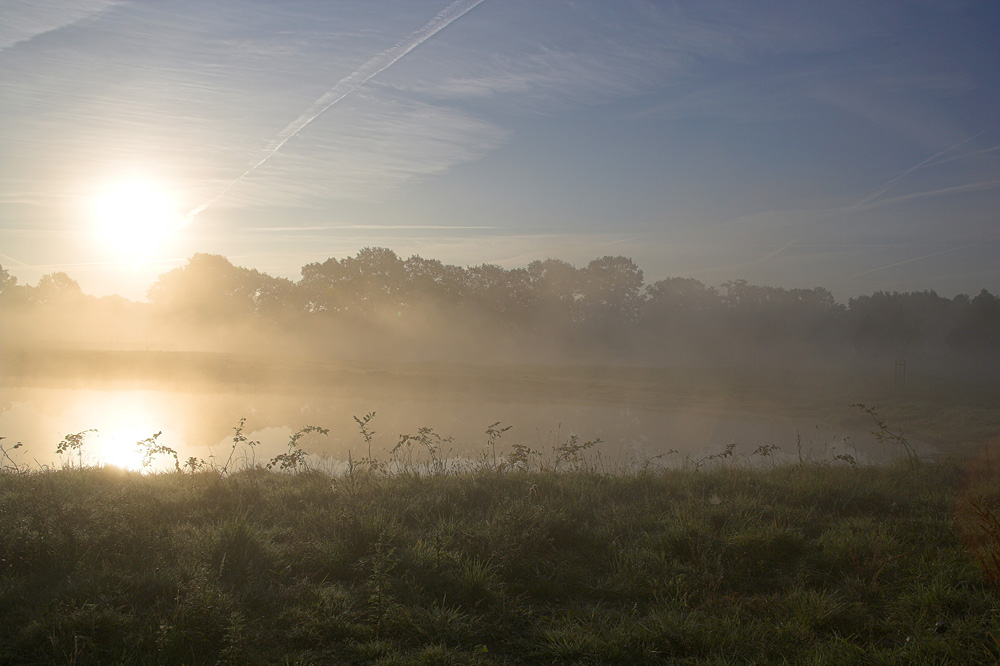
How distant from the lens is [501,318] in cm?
5562

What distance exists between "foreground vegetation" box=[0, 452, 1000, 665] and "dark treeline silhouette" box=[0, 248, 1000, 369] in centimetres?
4376

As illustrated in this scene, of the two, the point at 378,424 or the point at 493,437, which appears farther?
the point at 378,424

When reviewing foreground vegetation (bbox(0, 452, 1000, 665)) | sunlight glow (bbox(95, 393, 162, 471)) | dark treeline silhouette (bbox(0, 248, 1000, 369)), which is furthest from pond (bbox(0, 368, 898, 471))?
dark treeline silhouette (bbox(0, 248, 1000, 369))

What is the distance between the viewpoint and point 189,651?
3.98 meters

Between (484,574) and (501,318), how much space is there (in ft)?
166

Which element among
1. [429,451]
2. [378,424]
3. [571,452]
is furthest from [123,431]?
[571,452]

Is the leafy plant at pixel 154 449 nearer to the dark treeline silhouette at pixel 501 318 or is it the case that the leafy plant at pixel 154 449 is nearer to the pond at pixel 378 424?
the pond at pixel 378 424

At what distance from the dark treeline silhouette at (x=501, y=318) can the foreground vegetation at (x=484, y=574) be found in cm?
4376

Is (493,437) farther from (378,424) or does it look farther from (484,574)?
(378,424)

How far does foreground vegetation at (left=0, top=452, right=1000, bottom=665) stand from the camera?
13.5ft

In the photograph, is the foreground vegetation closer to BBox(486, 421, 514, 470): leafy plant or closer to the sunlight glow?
BBox(486, 421, 514, 470): leafy plant

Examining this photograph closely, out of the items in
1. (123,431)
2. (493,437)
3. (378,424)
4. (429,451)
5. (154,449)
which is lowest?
(378,424)

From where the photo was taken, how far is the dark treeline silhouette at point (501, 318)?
176ft

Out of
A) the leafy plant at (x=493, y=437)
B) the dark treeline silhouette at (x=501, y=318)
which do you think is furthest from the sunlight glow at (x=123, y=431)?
the dark treeline silhouette at (x=501, y=318)
